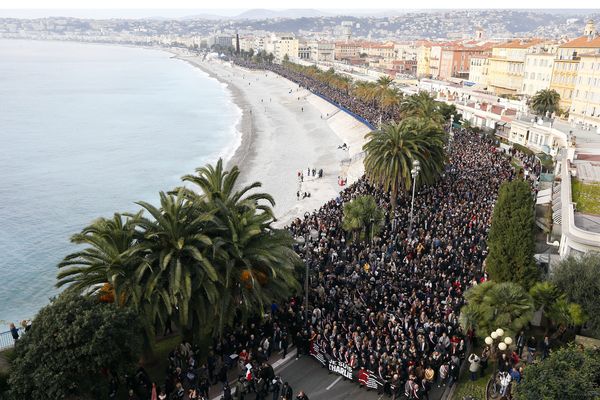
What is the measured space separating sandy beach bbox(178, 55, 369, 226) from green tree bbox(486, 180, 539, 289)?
1933cm

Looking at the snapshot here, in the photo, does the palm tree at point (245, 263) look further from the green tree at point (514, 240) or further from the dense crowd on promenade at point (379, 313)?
the green tree at point (514, 240)

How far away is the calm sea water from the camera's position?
34312 mm

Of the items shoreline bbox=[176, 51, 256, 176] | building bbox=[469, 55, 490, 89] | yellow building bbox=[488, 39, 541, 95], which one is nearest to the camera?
shoreline bbox=[176, 51, 256, 176]

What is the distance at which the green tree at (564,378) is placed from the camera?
11.7m

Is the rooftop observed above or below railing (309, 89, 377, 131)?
above

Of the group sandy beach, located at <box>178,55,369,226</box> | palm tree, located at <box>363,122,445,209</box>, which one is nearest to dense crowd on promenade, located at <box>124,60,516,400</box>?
palm tree, located at <box>363,122,445,209</box>

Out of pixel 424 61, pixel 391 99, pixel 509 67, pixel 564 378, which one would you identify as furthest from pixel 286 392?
pixel 424 61

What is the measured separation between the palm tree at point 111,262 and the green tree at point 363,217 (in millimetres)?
12790

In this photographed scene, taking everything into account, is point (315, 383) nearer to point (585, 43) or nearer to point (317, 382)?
point (317, 382)

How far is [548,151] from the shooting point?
44.3 meters

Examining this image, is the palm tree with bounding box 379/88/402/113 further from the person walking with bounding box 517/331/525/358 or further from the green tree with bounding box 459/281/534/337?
the green tree with bounding box 459/281/534/337

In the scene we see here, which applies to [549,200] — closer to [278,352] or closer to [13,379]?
[278,352]

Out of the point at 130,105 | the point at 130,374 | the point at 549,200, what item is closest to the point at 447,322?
the point at 130,374

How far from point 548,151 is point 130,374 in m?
40.6
